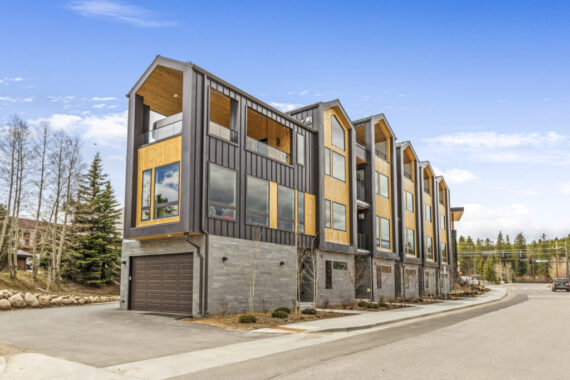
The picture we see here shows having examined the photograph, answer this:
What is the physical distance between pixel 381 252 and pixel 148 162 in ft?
57.0

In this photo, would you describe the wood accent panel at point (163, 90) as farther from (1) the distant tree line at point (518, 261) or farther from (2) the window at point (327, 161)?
(1) the distant tree line at point (518, 261)

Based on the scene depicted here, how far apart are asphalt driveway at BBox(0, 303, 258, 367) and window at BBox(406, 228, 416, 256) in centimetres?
2374

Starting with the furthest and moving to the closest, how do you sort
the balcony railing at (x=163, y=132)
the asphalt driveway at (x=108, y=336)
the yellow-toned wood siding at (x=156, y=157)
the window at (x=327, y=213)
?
the window at (x=327, y=213), the balcony railing at (x=163, y=132), the yellow-toned wood siding at (x=156, y=157), the asphalt driveway at (x=108, y=336)

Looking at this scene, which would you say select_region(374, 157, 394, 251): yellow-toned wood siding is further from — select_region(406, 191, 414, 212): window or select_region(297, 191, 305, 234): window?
select_region(297, 191, 305, 234): window

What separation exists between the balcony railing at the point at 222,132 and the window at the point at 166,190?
209 centimetres

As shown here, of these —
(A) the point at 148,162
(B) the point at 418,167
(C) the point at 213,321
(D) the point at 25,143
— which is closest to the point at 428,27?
(A) the point at 148,162

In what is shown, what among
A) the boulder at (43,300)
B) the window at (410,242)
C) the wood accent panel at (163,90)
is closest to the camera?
the wood accent panel at (163,90)

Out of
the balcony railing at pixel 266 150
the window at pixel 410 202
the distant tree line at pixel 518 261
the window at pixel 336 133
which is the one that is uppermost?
the window at pixel 336 133

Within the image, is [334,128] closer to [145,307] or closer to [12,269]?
[145,307]

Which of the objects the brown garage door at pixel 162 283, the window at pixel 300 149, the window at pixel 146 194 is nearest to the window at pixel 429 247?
the window at pixel 300 149

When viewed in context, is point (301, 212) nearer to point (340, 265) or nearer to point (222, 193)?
point (340, 265)

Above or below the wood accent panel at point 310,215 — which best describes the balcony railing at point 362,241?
below

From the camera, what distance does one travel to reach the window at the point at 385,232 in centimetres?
3117

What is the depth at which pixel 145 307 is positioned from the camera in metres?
19.1
